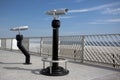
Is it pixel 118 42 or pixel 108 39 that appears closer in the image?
pixel 118 42

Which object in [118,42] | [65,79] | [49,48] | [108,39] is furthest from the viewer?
[49,48]

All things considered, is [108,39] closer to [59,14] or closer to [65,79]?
[59,14]

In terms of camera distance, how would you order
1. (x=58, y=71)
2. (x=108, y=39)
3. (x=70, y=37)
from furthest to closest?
(x=70, y=37), (x=108, y=39), (x=58, y=71)

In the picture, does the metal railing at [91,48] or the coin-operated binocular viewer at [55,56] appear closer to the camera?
the coin-operated binocular viewer at [55,56]

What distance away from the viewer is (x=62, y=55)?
802cm

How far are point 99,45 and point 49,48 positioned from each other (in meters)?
3.08

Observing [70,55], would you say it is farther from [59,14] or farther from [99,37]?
[59,14]

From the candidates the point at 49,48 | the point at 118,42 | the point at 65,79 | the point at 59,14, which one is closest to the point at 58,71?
the point at 65,79

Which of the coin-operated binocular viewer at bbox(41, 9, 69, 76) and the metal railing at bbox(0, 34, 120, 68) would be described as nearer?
the coin-operated binocular viewer at bbox(41, 9, 69, 76)

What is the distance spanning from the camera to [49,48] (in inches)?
347

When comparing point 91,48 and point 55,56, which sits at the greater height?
point 91,48

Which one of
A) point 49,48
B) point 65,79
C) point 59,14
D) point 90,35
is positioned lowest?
point 65,79

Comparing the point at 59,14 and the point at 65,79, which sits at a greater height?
the point at 59,14

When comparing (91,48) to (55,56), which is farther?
(91,48)
